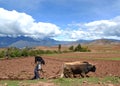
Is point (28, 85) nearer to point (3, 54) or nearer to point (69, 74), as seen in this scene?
point (69, 74)

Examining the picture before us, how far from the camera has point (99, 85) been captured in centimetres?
1609

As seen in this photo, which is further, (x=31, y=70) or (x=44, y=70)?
(x=31, y=70)

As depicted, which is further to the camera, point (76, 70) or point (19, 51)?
point (19, 51)

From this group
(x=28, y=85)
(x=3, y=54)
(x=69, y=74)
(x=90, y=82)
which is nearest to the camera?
(x=28, y=85)

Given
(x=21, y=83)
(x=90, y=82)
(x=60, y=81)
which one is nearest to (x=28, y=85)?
(x=21, y=83)

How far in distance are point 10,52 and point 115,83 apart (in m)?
52.7

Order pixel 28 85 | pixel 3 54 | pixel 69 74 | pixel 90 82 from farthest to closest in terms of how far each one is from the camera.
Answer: pixel 3 54, pixel 69 74, pixel 90 82, pixel 28 85

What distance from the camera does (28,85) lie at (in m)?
15.6

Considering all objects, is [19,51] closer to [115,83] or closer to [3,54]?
[3,54]

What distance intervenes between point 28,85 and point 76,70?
6.68 m

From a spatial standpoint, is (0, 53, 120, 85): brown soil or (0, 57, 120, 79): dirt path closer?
(0, 53, 120, 85): brown soil

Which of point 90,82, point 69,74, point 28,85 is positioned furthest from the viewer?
point 69,74

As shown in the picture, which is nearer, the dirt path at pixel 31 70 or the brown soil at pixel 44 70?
the brown soil at pixel 44 70

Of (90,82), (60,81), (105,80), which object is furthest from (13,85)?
(105,80)
